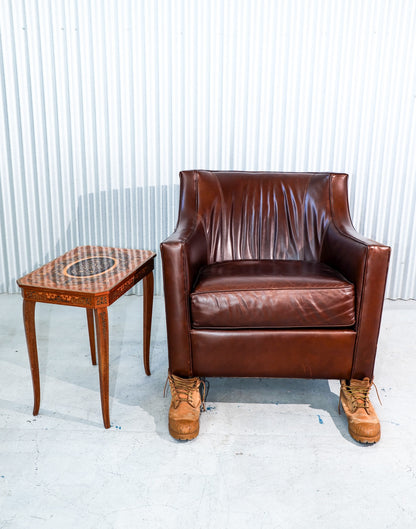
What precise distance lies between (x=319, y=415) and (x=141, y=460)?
2.04ft

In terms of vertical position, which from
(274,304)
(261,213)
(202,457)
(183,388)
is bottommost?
(202,457)

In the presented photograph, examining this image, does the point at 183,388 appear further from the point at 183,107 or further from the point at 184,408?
the point at 183,107

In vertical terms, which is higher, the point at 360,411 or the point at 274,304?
the point at 274,304

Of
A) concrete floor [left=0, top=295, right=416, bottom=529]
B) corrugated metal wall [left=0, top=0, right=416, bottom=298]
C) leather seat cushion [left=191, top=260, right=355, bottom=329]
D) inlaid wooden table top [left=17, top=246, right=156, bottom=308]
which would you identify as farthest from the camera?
corrugated metal wall [left=0, top=0, right=416, bottom=298]

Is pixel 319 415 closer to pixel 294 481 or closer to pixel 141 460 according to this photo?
pixel 294 481

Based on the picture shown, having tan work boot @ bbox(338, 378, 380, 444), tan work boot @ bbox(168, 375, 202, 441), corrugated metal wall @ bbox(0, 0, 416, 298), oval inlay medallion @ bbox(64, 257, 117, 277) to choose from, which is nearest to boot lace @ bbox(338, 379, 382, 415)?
tan work boot @ bbox(338, 378, 380, 444)

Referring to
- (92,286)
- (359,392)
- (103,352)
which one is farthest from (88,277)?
(359,392)

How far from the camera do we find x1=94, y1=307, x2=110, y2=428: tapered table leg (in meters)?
1.34

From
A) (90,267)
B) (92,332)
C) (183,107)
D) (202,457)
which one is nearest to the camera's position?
(202,457)

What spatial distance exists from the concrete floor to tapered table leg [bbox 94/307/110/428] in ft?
0.23

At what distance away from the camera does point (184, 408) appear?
145 cm

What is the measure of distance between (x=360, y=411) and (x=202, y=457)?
20.5 inches

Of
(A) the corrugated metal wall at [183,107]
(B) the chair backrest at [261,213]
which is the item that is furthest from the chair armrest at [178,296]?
(A) the corrugated metal wall at [183,107]

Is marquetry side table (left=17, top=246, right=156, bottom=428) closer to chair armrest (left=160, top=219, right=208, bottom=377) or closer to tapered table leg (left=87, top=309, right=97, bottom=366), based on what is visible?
chair armrest (left=160, top=219, right=208, bottom=377)
